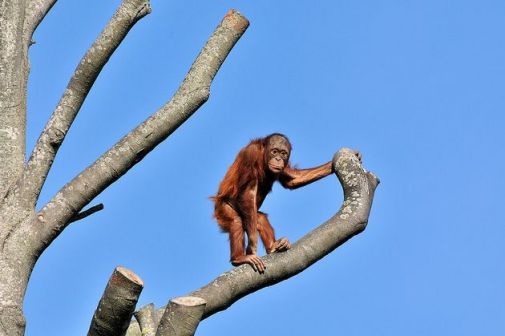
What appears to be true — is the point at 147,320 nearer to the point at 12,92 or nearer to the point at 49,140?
the point at 49,140

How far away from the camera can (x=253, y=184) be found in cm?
1047

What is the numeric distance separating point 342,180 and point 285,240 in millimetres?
935

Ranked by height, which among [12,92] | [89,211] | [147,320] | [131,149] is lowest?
[147,320]

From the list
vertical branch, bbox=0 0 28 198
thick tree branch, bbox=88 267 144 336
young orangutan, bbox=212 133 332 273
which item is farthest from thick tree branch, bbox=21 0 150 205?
young orangutan, bbox=212 133 332 273

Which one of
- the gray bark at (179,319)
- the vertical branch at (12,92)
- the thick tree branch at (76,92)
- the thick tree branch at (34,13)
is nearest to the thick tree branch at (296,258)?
the gray bark at (179,319)

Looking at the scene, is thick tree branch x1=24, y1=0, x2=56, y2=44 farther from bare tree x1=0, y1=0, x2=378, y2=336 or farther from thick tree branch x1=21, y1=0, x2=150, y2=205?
thick tree branch x1=21, y1=0, x2=150, y2=205

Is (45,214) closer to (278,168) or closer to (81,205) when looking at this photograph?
(81,205)

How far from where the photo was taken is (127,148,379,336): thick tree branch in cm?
540

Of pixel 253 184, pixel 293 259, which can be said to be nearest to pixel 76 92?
pixel 293 259

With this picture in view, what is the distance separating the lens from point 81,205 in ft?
19.0

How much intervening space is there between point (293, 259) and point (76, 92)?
76.5 inches

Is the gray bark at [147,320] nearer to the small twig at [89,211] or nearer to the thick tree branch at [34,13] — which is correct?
the small twig at [89,211]

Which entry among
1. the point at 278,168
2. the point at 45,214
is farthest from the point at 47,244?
the point at 278,168

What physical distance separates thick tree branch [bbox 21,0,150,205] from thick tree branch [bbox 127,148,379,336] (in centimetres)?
118
